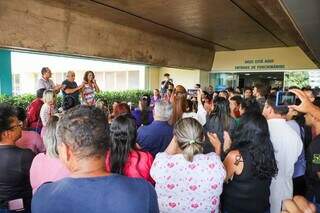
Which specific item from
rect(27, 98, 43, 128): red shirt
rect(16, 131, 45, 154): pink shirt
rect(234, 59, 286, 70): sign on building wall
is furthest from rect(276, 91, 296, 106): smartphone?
rect(234, 59, 286, 70): sign on building wall

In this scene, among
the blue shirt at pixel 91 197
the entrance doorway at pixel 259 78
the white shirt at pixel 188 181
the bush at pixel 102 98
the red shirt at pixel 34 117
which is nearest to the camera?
the blue shirt at pixel 91 197

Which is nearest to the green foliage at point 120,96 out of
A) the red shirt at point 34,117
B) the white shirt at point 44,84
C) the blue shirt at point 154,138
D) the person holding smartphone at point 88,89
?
the person holding smartphone at point 88,89

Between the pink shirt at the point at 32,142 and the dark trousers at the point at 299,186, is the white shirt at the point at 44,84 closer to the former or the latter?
the pink shirt at the point at 32,142

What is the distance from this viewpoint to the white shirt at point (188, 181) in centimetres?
206

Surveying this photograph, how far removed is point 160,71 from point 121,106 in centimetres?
1157

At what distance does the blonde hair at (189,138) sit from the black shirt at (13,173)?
1.17 m

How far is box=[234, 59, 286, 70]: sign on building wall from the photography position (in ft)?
43.7

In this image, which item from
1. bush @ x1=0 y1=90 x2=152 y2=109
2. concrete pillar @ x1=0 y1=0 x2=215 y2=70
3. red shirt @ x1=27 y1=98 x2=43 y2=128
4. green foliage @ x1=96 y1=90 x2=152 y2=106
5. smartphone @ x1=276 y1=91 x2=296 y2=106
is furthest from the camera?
green foliage @ x1=96 y1=90 x2=152 y2=106

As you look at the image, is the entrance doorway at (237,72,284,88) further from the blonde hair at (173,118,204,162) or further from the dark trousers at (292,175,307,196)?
the blonde hair at (173,118,204,162)

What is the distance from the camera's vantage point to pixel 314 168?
7.51 feet

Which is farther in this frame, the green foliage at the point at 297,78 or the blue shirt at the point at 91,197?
the green foliage at the point at 297,78

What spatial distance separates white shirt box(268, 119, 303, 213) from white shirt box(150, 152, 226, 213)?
1003mm

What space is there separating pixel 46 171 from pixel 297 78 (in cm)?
1364

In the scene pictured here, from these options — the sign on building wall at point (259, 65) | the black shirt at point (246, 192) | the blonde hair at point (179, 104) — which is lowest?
the black shirt at point (246, 192)
